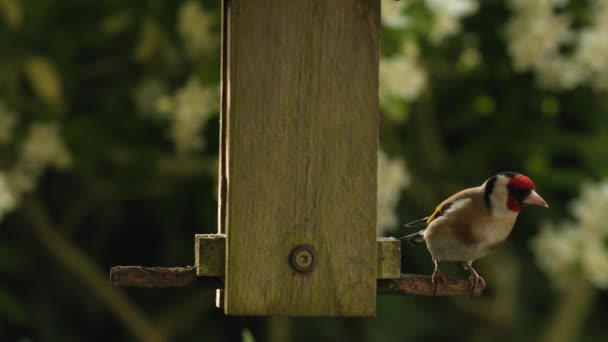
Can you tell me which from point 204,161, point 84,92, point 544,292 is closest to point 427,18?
point 204,161

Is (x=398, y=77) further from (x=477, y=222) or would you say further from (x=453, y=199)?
(x=477, y=222)

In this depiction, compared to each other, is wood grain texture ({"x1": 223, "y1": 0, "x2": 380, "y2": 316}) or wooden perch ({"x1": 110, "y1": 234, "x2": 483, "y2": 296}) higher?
wood grain texture ({"x1": 223, "y1": 0, "x2": 380, "y2": 316})

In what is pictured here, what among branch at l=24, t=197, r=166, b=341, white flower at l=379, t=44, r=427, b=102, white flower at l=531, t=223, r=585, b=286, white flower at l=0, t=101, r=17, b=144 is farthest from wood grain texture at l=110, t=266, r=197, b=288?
branch at l=24, t=197, r=166, b=341

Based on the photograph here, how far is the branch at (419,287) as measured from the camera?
2686 millimetres

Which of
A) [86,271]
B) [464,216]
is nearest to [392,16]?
[464,216]

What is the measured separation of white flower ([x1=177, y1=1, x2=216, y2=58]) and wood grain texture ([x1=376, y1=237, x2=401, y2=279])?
227 cm

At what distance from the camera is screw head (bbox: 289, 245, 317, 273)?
8.86 feet

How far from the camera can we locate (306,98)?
2.71 meters

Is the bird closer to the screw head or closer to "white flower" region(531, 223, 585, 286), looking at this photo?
the screw head

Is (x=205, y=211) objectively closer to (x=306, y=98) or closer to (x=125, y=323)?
(x=125, y=323)

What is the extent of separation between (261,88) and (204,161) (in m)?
2.78

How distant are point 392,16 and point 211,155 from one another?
1.40 metres

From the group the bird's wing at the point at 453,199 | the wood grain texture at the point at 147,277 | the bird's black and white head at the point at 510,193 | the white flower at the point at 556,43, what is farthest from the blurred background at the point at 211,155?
the wood grain texture at the point at 147,277

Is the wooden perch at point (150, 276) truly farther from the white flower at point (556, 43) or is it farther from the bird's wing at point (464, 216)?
the white flower at point (556, 43)
